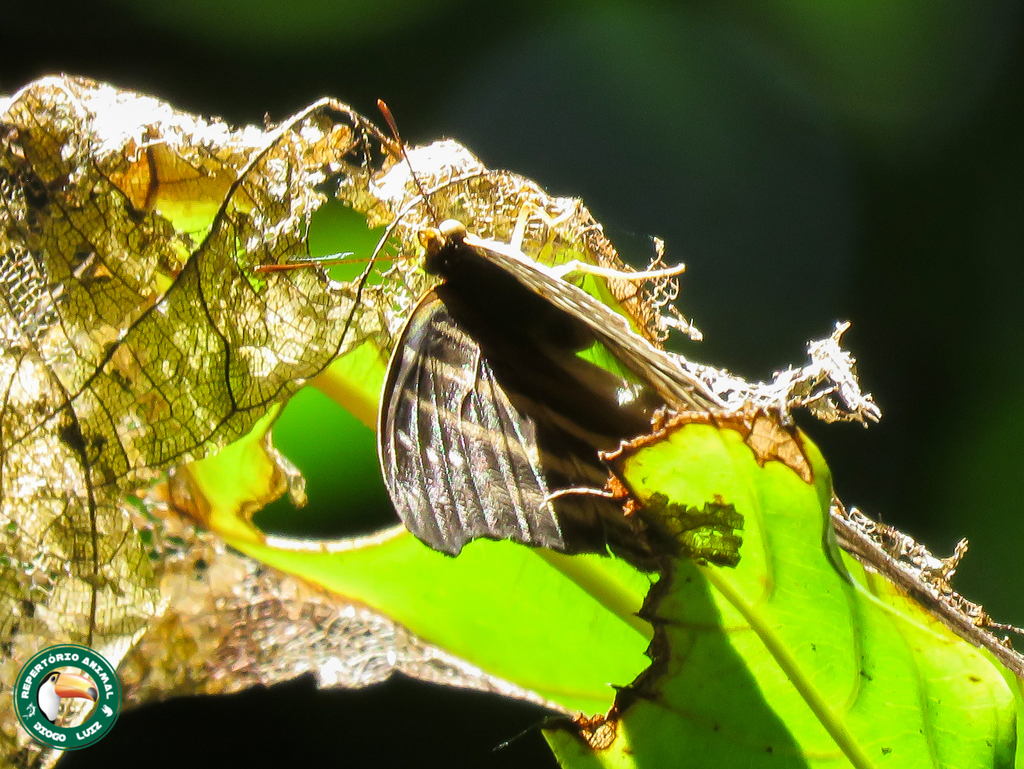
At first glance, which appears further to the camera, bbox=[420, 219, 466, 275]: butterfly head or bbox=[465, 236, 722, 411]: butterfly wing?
bbox=[420, 219, 466, 275]: butterfly head

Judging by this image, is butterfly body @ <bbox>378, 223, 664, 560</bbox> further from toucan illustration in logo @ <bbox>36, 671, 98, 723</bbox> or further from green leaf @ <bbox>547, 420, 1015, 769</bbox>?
toucan illustration in logo @ <bbox>36, 671, 98, 723</bbox>

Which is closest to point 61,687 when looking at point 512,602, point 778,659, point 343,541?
point 343,541

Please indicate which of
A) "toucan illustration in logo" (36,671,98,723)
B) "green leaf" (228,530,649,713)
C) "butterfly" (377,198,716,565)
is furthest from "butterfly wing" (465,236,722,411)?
"toucan illustration in logo" (36,671,98,723)

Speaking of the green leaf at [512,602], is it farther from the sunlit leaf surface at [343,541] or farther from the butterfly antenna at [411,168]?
the butterfly antenna at [411,168]

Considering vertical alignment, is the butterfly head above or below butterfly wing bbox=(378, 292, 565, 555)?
above

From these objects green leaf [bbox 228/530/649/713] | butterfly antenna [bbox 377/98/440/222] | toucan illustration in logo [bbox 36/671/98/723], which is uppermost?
butterfly antenna [bbox 377/98/440/222]

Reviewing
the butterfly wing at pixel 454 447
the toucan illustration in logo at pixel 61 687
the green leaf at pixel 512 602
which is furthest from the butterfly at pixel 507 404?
the toucan illustration in logo at pixel 61 687

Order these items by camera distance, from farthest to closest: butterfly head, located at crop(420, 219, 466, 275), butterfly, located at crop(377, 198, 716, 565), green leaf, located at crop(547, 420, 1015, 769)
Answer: butterfly head, located at crop(420, 219, 466, 275) → butterfly, located at crop(377, 198, 716, 565) → green leaf, located at crop(547, 420, 1015, 769)
